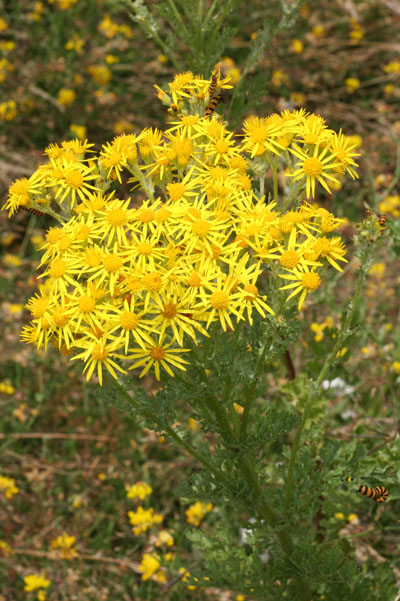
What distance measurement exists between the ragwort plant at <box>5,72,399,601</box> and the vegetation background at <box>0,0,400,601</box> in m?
0.21

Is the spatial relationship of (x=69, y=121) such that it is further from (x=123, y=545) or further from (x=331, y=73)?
(x=123, y=545)

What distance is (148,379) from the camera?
462 cm

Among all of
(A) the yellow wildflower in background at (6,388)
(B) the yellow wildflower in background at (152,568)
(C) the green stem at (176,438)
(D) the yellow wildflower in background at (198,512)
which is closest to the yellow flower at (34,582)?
(B) the yellow wildflower in background at (152,568)

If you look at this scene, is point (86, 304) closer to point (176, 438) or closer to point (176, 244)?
point (176, 244)

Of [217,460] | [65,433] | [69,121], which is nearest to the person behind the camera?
[217,460]

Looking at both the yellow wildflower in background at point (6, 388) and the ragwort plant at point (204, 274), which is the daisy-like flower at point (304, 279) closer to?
the ragwort plant at point (204, 274)

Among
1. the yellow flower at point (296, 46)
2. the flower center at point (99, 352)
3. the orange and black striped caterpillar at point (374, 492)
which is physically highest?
the yellow flower at point (296, 46)

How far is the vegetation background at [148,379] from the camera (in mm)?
3238

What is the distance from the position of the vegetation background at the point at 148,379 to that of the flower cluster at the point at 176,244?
11.6 inches

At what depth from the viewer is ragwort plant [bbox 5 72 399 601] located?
73.9 inches

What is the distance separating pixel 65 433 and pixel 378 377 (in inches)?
90.1

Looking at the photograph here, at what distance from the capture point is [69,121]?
6164 millimetres

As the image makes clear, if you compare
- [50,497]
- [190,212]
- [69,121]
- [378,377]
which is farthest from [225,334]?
[69,121]

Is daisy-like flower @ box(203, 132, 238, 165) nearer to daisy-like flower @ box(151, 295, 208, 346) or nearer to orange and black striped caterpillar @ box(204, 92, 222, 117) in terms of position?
orange and black striped caterpillar @ box(204, 92, 222, 117)
